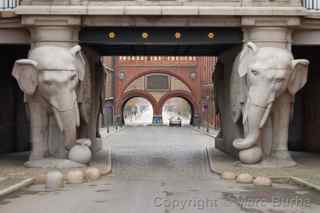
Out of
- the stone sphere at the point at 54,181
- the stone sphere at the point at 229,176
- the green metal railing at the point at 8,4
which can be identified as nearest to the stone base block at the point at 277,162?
the stone sphere at the point at 229,176

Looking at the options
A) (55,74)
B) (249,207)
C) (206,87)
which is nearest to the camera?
(249,207)

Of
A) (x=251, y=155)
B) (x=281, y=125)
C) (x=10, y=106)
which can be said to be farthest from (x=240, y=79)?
(x=10, y=106)

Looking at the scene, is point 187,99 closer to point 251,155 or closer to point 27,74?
point 251,155

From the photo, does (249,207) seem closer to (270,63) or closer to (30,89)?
(270,63)

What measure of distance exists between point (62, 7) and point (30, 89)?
8.71ft

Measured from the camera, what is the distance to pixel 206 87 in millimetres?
65625

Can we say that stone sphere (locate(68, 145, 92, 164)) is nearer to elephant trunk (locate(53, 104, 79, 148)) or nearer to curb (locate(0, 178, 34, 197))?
elephant trunk (locate(53, 104, 79, 148))

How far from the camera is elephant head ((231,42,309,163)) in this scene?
54.4ft

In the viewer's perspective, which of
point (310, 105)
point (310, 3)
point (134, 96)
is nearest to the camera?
point (310, 3)

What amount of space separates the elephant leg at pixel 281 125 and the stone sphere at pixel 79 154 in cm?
552

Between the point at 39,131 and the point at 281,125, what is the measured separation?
7.18 m

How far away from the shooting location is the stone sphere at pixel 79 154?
666 inches

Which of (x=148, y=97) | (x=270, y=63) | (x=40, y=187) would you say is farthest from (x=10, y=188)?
(x=148, y=97)

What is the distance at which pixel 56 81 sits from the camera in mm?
16203
